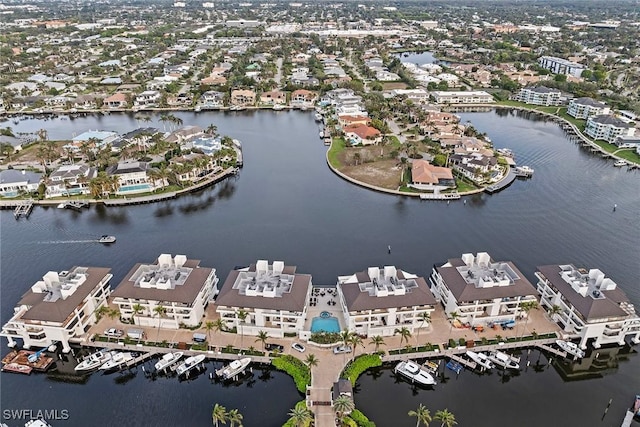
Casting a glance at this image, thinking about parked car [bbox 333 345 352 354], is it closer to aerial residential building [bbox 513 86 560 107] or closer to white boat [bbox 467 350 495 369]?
white boat [bbox 467 350 495 369]

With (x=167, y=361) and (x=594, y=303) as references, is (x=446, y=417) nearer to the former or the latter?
(x=594, y=303)

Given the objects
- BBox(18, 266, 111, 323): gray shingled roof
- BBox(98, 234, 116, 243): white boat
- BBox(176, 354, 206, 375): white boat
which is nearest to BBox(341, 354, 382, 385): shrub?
BBox(176, 354, 206, 375): white boat

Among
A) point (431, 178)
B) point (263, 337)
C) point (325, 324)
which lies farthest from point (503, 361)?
point (431, 178)

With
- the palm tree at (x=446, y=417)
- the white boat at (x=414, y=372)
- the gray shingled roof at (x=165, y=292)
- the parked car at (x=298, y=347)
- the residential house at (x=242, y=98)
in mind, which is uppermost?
the residential house at (x=242, y=98)

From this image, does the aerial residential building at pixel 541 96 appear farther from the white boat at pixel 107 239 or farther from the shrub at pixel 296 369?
the shrub at pixel 296 369

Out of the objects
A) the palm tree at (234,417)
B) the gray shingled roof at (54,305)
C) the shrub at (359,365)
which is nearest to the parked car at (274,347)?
the shrub at (359,365)

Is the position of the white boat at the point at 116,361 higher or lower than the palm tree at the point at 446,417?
lower
